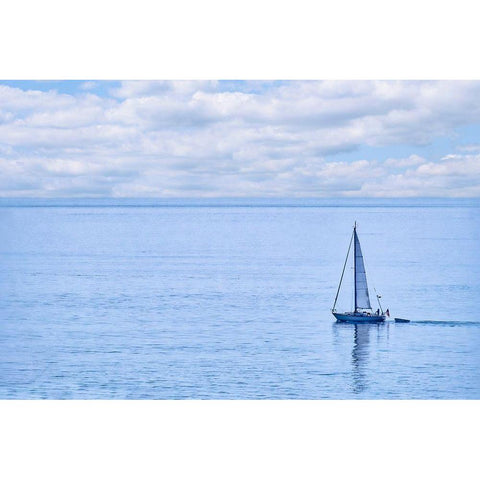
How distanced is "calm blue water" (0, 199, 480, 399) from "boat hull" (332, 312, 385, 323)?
176 millimetres

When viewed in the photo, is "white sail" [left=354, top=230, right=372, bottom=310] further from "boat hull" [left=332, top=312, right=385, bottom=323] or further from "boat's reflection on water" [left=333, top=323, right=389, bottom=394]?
Answer: "boat's reflection on water" [left=333, top=323, right=389, bottom=394]

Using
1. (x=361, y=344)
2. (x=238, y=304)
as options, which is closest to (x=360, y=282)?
(x=361, y=344)

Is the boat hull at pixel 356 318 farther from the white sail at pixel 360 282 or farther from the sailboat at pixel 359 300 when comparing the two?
the white sail at pixel 360 282

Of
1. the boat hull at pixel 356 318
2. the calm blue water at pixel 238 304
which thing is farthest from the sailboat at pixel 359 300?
the calm blue water at pixel 238 304

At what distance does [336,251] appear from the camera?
1284 centimetres

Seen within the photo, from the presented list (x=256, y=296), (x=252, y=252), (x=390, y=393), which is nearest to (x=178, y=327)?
(x=256, y=296)

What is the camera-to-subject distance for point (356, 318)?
1197 centimetres

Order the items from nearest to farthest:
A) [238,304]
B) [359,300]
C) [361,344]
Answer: [361,344] < [359,300] < [238,304]

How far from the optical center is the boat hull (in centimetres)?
1195

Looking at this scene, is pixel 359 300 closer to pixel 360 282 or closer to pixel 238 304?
pixel 360 282

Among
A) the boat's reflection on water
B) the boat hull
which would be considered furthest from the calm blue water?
the boat hull

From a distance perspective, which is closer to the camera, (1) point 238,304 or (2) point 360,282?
(2) point 360,282

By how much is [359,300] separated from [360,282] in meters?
0.26
